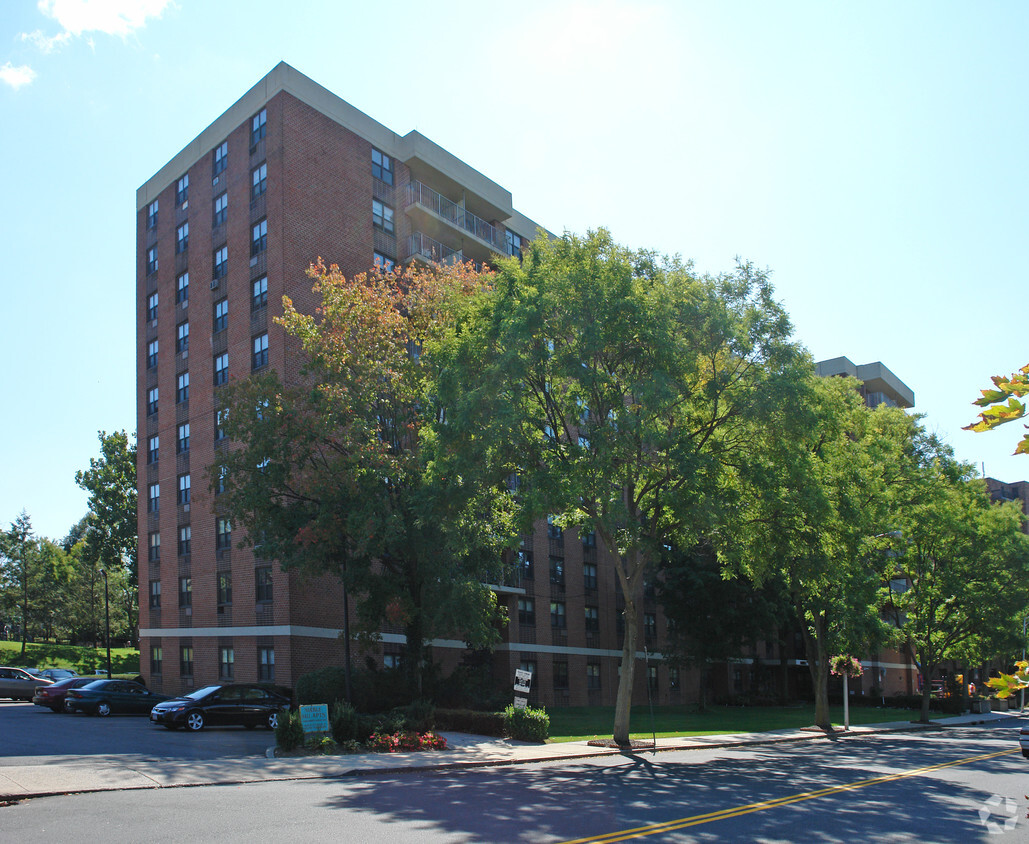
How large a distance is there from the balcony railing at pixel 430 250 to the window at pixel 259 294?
6929 mm

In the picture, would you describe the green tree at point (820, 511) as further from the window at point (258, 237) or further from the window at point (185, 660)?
the window at point (185, 660)

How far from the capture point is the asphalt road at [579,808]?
33.3 feet

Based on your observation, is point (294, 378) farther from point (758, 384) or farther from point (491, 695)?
point (758, 384)

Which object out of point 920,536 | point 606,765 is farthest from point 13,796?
point 920,536

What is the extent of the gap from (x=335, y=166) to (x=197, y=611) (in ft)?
69.7

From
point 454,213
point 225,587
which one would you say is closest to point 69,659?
point 225,587

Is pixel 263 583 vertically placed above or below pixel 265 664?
above

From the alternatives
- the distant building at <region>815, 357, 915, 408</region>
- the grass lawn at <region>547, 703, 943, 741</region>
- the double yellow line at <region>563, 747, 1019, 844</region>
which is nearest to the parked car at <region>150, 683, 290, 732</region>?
the grass lawn at <region>547, 703, 943, 741</region>

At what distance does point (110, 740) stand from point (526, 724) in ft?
35.9

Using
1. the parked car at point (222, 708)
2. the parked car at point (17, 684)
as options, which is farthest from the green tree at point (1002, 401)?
the parked car at point (17, 684)

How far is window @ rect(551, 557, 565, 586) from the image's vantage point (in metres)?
46.5

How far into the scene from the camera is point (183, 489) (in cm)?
4100

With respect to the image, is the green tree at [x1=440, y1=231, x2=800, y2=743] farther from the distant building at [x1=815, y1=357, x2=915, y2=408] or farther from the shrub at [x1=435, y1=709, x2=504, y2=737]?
the distant building at [x1=815, y1=357, x2=915, y2=408]

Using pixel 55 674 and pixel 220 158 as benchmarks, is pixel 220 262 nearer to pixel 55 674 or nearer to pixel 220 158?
pixel 220 158
